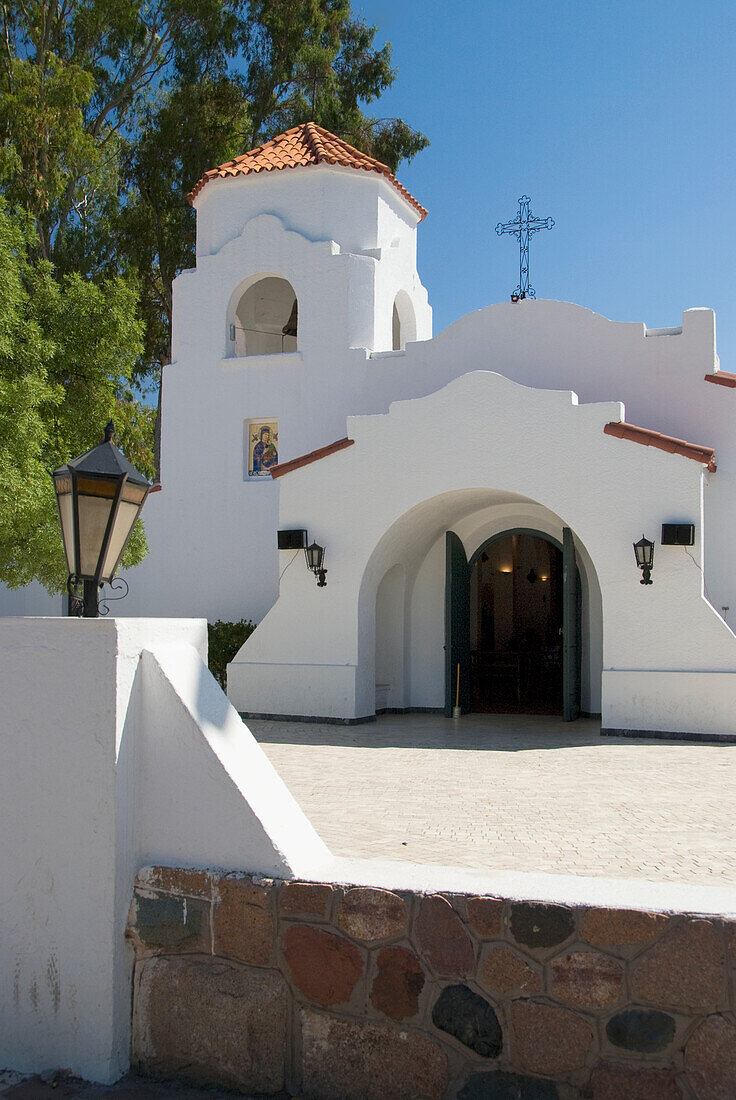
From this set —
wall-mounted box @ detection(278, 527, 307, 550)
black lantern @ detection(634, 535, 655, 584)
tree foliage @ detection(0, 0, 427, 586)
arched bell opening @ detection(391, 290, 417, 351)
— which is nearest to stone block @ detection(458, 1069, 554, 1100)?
black lantern @ detection(634, 535, 655, 584)

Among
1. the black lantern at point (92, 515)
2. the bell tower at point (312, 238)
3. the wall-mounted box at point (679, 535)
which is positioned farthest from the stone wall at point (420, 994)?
the bell tower at point (312, 238)

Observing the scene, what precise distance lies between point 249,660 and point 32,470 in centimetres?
377

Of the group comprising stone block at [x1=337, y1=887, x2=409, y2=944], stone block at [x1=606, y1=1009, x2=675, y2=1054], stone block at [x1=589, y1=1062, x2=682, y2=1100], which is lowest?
stone block at [x1=589, y1=1062, x2=682, y2=1100]

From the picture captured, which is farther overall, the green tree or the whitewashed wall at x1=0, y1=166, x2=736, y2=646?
the whitewashed wall at x1=0, y1=166, x2=736, y2=646

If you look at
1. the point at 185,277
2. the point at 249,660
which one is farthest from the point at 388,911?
the point at 185,277

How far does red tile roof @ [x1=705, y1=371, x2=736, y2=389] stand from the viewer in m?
12.5

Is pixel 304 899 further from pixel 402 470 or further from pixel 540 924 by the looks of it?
pixel 402 470

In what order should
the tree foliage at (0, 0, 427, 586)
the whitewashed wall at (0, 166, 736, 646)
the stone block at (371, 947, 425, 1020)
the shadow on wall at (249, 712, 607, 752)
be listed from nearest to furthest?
1. the stone block at (371, 947, 425, 1020)
2. the shadow on wall at (249, 712, 607, 752)
3. the whitewashed wall at (0, 166, 736, 646)
4. the tree foliage at (0, 0, 427, 586)

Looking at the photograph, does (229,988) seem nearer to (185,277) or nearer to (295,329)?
(185,277)

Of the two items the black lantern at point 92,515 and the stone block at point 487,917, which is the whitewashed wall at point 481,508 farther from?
the stone block at point 487,917

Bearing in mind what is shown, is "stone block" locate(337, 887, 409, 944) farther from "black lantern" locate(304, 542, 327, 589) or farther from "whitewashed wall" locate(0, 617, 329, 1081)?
"black lantern" locate(304, 542, 327, 589)

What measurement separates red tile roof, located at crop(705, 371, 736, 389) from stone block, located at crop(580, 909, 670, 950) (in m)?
10.4

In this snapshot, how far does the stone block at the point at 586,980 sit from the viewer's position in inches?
138

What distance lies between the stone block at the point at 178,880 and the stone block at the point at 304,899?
13.7 inches
